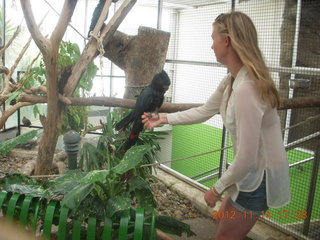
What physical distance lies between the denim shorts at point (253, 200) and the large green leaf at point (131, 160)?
1.70ft

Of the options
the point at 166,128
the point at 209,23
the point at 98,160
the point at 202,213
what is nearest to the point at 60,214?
the point at 98,160

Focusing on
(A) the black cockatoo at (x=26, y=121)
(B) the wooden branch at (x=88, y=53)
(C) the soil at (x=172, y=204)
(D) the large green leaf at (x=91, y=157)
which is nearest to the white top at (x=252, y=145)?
(B) the wooden branch at (x=88, y=53)

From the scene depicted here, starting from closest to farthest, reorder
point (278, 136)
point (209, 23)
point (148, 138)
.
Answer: point (278, 136)
point (148, 138)
point (209, 23)

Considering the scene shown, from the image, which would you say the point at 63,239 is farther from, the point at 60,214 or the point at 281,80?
the point at 281,80

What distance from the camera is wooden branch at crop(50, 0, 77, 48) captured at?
5.17 ft

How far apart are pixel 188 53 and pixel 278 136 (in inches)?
90.5

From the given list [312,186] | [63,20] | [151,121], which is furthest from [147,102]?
[312,186]

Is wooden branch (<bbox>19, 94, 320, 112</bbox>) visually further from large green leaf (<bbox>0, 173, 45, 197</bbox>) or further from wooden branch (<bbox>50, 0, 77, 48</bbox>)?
large green leaf (<bbox>0, 173, 45, 197</bbox>)

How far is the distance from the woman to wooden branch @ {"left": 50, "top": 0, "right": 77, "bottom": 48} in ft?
3.00

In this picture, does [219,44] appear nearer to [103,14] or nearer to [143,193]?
[103,14]

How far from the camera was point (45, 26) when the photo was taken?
3.67m

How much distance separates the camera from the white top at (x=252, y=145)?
91 centimetres

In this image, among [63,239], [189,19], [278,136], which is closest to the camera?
[278,136]

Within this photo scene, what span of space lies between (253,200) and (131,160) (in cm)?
60
